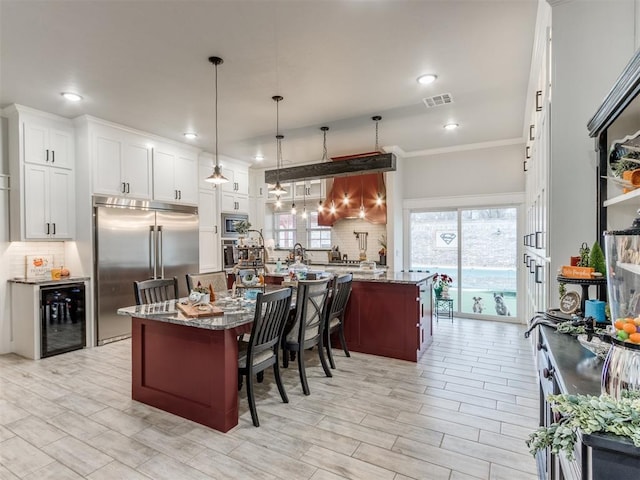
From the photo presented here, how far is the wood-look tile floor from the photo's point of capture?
207 cm

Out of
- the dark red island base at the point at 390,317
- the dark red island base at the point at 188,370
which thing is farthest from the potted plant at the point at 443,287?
the dark red island base at the point at 188,370

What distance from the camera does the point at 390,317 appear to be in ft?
13.1

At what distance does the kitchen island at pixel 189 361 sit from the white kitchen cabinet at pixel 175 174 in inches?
115

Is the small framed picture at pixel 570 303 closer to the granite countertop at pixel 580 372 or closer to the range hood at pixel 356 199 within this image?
the granite countertop at pixel 580 372

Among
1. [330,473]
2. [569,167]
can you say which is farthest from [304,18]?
[330,473]

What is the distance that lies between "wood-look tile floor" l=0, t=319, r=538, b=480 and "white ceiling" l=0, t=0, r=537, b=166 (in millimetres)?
2946

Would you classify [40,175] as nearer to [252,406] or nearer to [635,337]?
[252,406]

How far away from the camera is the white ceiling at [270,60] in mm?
2420

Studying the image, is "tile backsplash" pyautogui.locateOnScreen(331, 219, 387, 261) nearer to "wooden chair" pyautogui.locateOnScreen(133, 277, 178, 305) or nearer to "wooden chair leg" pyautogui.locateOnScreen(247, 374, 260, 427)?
"wooden chair" pyautogui.locateOnScreen(133, 277, 178, 305)

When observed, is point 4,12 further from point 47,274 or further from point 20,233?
point 47,274

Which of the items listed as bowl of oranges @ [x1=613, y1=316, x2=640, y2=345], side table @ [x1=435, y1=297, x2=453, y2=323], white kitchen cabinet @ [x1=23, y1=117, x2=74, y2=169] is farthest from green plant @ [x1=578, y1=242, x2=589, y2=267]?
white kitchen cabinet @ [x1=23, y1=117, x2=74, y2=169]

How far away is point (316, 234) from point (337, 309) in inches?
149

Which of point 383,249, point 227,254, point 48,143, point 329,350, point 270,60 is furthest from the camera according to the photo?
point 383,249

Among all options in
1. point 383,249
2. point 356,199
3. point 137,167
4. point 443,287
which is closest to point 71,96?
point 137,167
